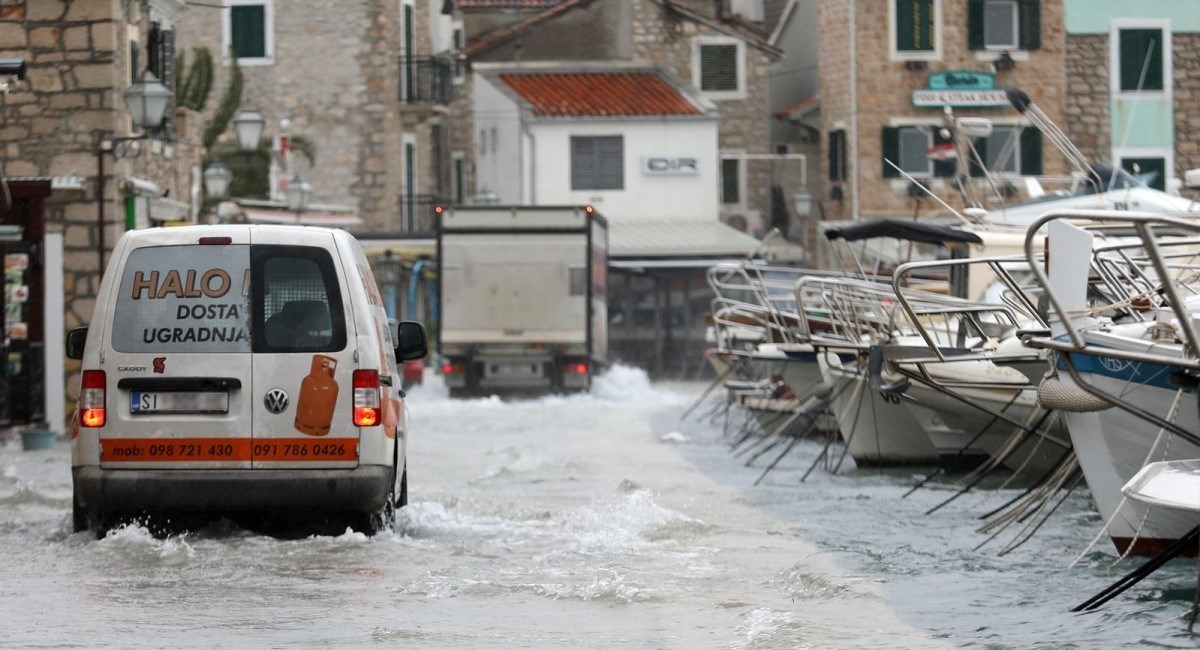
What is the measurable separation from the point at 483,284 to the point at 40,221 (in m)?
11.3

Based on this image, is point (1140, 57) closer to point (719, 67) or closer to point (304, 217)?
point (719, 67)

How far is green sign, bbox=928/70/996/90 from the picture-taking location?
48.4 m

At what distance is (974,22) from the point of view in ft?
159

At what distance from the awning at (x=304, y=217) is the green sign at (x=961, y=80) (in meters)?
13.7

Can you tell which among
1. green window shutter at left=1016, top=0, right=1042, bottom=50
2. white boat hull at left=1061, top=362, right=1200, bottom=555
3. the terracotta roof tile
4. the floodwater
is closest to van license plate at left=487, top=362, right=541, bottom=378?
the floodwater

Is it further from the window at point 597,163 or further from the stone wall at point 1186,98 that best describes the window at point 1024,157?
the window at point 597,163

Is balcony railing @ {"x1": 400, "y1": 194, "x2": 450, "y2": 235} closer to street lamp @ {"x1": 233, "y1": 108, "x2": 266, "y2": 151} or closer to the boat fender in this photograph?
street lamp @ {"x1": 233, "y1": 108, "x2": 266, "y2": 151}

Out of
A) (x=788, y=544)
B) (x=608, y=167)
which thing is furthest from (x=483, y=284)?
(x=788, y=544)

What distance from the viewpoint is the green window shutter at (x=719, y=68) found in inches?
2136

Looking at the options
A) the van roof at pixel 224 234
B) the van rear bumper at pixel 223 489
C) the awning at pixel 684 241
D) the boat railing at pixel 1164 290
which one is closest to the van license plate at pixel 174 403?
the van rear bumper at pixel 223 489

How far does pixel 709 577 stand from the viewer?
11.4 meters

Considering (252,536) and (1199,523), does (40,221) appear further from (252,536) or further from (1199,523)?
(1199,523)

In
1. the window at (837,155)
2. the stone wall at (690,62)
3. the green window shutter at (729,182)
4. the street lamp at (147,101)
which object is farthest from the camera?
the stone wall at (690,62)

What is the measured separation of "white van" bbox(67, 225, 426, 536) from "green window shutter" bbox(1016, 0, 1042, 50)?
1547 inches
